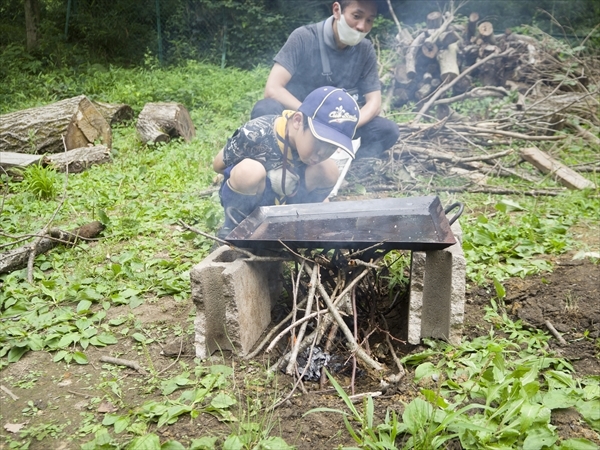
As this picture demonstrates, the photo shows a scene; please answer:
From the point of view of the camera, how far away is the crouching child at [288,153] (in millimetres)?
3115

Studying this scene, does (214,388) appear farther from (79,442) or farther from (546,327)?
(546,327)

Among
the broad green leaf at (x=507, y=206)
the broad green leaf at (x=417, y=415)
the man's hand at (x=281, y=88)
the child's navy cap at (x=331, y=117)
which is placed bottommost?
the broad green leaf at (x=417, y=415)

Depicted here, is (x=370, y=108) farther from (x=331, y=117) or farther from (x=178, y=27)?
(x=178, y=27)

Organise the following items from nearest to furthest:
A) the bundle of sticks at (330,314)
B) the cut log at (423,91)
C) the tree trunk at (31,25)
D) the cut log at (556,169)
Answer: the bundle of sticks at (330,314)
the cut log at (556,169)
the cut log at (423,91)
the tree trunk at (31,25)

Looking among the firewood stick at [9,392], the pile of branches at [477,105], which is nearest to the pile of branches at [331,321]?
the firewood stick at [9,392]

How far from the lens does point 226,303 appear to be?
2.67 meters

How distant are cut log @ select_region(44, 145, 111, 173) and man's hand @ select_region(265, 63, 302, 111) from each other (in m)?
2.55

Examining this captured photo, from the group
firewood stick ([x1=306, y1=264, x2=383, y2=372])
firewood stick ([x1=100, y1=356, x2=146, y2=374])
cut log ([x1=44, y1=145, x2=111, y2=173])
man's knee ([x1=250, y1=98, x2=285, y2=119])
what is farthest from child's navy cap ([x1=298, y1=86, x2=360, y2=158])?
cut log ([x1=44, y1=145, x2=111, y2=173])

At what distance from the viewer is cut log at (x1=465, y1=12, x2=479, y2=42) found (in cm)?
980

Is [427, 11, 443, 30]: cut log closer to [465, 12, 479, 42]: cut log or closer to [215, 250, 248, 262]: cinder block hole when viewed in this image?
[465, 12, 479, 42]: cut log

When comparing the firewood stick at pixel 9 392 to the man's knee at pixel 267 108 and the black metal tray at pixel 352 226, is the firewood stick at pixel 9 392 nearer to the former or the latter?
the black metal tray at pixel 352 226

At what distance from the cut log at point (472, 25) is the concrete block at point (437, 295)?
801 cm

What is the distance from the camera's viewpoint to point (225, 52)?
1339 cm

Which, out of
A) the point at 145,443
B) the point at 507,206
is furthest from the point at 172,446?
the point at 507,206
